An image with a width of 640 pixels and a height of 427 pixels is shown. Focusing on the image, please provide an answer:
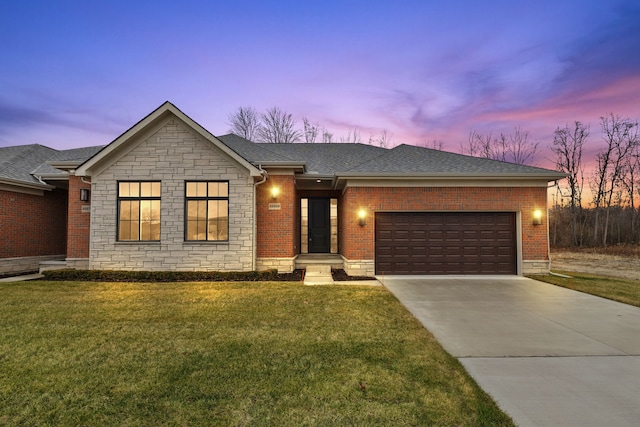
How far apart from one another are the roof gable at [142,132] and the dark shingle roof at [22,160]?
3.82 meters

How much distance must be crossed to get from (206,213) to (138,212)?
251 centimetres

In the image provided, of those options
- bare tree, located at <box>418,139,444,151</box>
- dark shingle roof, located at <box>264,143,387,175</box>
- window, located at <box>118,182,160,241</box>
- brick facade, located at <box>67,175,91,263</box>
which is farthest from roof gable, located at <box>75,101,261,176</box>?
bare tree, located at <box>418,139,444,151</box>

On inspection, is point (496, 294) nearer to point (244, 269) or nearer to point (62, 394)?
point (244, 269)

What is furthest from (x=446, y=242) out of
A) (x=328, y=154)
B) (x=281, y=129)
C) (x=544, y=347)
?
(x=281, y=129)

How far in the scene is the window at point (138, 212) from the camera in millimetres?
10984

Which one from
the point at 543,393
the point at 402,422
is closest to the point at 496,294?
the point at 543,393

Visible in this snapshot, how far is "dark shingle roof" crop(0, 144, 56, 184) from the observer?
11984 millimetres

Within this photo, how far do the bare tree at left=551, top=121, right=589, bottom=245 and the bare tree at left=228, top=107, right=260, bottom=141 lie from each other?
3190 cm

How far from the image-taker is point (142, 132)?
35.5 feet

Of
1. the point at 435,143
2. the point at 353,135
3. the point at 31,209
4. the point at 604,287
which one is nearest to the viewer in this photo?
the point at 604,287

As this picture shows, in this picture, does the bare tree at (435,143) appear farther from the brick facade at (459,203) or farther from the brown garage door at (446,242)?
the brown garage door at (446,242)

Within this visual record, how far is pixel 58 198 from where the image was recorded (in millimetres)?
13500

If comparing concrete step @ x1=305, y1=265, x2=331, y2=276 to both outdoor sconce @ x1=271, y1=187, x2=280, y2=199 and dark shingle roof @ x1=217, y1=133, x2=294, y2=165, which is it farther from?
dark shingle roof @ x1=217, y1=133, x2=294, y2=165

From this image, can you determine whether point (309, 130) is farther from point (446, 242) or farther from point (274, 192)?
point (446, 242)
